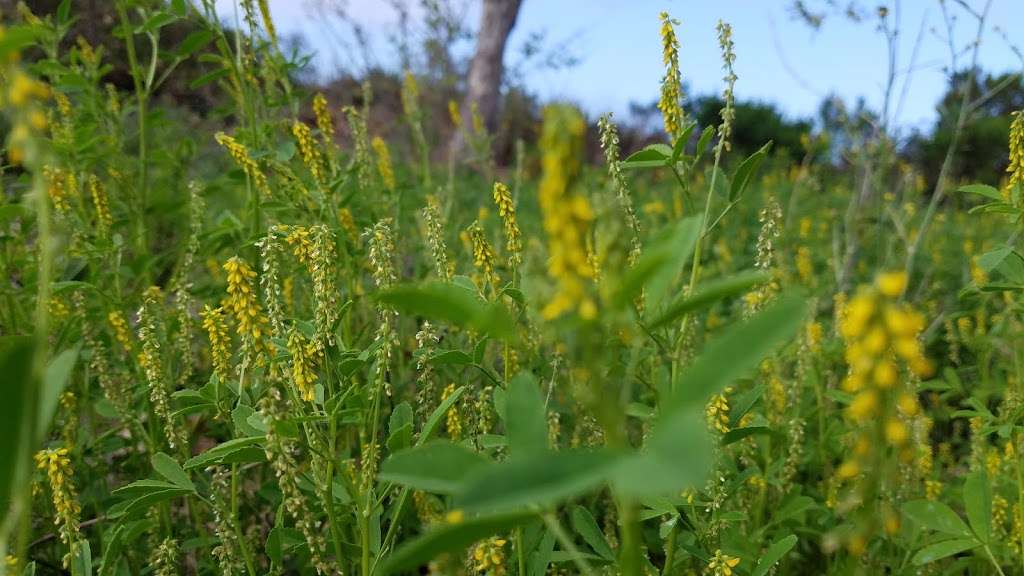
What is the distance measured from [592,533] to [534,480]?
0.82 m

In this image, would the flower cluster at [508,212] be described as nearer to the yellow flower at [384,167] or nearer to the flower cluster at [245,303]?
the flower cluster at [245,303]

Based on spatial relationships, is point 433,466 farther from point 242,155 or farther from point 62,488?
point 242,155

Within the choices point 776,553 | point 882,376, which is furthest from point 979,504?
point 882,376

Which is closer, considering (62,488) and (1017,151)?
(62,488)

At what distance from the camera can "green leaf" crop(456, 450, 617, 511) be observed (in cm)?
56

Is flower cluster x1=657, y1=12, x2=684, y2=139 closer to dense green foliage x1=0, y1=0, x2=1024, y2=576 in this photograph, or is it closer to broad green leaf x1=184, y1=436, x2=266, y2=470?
dense green foliage x1=0, y1=0, x2=1024, y2=576

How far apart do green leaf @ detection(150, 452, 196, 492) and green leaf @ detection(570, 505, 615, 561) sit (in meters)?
0.68

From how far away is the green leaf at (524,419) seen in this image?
30.3 inches

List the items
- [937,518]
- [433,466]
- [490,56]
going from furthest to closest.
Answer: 1. [490,56]
2. [937,518]
3. [433,466]

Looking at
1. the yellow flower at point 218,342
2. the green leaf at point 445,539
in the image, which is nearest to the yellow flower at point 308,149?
the yellow flower at point 218,342

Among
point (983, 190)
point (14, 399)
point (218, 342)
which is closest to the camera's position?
point (14, 399)

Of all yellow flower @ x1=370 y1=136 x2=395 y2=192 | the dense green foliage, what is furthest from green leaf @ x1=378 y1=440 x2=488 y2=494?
yellow flower @ x1=370 y1=136 x2=395 y2=192

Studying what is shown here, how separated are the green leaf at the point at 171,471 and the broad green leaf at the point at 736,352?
0.99m

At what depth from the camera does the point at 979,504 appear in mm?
1697
